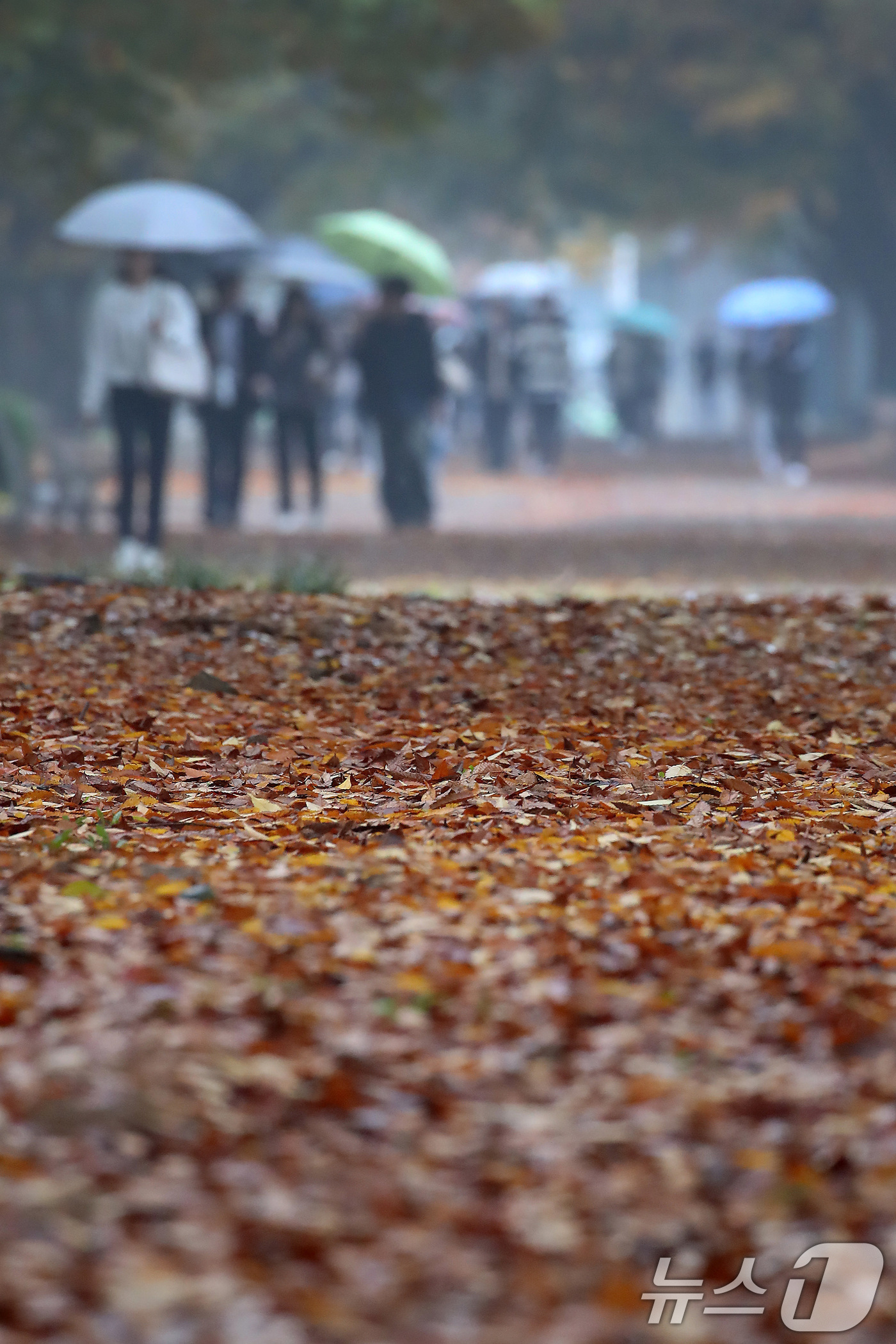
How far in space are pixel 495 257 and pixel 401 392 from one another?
38.2 meters

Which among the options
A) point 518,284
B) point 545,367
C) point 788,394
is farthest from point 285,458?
point 518,284

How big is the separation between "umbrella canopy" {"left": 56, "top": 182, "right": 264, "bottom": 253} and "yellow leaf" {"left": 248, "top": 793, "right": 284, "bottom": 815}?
9.28m

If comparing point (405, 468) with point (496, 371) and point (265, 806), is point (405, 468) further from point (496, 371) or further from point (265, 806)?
point (265, 806)

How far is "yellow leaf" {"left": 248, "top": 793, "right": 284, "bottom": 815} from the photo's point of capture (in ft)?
20.8

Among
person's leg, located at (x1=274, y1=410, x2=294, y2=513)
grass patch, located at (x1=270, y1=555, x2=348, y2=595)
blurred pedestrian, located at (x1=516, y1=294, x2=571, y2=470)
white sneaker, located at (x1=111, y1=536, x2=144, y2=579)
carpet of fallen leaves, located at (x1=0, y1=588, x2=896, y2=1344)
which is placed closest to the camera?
carpet of fallen leaves, located at (x1=0, y1=588, x2=896, y2=1344)

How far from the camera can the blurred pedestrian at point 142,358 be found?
539 inches

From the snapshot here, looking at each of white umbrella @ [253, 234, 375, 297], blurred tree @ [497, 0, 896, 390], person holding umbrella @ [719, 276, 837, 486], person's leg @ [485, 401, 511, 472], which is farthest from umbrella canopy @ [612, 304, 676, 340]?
white umbrella @ [253, 234, 375, 297]

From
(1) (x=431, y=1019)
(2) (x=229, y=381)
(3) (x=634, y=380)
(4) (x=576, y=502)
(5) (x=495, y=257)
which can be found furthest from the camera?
(5) (x=495, y=257)

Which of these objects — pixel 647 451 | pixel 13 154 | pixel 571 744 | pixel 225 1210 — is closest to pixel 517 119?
pixel 647 451

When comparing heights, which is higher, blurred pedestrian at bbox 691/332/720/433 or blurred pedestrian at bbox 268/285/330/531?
blurred pedestrian at bbox 691/332/720/433

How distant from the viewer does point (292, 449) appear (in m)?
19.2

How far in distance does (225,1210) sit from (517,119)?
3330cm

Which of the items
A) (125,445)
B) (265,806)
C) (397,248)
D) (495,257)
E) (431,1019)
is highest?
(495,257)

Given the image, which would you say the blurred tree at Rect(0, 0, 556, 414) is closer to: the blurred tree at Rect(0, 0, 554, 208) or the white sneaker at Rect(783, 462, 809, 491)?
A: the blurred tree at Rect(0, 0, 554, 208)
